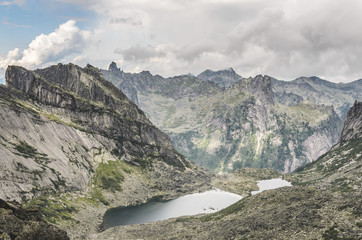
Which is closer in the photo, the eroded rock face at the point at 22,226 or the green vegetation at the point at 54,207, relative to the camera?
the eroded rock face at the point at 22,226

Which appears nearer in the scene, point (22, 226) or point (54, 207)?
point (22, 226)

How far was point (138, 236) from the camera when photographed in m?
118

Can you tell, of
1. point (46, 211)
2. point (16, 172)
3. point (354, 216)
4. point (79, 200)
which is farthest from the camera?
point (79, 200)

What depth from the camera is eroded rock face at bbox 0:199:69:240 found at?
169 feet

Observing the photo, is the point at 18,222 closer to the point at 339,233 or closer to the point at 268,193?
the point at 339,233

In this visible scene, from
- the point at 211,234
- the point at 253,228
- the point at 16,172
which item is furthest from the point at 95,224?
the point at 253,228

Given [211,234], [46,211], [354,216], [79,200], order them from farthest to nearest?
[79,200], [46,211], [211,234], [354,216]

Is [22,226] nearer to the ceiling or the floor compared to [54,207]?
nearer to the ceiling

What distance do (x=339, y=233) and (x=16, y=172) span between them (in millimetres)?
169608

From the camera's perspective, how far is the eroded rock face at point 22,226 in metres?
51.5

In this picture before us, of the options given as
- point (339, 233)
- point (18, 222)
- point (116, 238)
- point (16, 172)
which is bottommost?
point (116, 238)

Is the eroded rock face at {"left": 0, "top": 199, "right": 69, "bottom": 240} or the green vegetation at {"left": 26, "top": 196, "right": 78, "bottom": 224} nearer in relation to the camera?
the eroded rock face at {"left": 0, "top": 199, "right": 69, "bottom": 240}

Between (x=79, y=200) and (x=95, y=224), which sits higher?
(x=79, y=200)

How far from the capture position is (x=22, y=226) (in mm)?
54719
